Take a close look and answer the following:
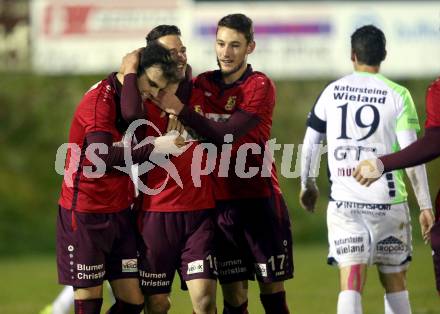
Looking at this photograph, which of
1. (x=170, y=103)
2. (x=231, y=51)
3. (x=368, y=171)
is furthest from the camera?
(x=231, y=51)

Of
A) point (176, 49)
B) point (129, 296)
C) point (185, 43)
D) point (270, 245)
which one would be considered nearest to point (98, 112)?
point (176, 49)

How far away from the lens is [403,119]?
7684mm

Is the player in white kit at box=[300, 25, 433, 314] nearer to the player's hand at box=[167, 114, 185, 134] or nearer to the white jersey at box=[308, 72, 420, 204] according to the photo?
the white jersey at box=[308, 72, 420, 204]

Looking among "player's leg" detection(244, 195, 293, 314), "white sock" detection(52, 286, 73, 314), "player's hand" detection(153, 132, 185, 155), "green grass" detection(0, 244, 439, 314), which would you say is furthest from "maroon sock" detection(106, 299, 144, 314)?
"green grass" detection(0, 244, 439, 314)

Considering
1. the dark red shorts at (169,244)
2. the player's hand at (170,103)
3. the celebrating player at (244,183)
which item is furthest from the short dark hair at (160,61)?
the dark red shorts at (169,244)

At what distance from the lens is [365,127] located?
7.75 meters

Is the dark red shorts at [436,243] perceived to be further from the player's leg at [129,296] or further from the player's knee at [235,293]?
the player's leg at [129,296]

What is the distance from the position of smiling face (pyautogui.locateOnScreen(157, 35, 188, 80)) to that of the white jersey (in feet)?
3.26

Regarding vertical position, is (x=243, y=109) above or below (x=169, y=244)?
above

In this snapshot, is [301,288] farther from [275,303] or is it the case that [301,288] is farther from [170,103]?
[170,103]

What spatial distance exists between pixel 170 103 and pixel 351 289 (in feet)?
5.61

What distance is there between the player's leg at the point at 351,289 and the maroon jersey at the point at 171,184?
3.50 ft

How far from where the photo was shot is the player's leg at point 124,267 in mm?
7887

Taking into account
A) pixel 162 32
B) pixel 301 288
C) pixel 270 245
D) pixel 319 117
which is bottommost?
pixel 301 288
